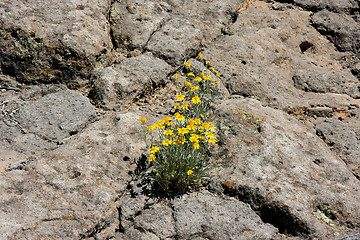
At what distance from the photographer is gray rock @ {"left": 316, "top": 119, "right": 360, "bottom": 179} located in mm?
4043

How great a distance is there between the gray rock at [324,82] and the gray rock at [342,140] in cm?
70

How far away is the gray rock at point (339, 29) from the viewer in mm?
5770

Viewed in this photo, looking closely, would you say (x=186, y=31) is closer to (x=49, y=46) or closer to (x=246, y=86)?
(x=246, y=86)

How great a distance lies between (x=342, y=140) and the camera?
4281mm

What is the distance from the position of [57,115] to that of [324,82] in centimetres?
401

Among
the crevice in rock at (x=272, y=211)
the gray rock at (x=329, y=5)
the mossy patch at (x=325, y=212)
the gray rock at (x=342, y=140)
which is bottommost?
the crevice in rock at (x=272, y=211)

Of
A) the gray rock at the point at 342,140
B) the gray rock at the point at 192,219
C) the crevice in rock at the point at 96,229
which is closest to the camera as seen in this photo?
the crevice in rock at the point at 96,229

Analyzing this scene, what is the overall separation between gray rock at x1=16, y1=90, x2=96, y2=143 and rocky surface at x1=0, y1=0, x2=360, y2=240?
0.06 ft

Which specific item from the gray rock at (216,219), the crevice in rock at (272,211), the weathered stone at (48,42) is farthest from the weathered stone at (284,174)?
the weathered stone at (48,42)

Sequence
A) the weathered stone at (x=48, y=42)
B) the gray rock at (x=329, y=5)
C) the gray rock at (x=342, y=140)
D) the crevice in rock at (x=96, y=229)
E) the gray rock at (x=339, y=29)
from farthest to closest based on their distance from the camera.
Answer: the gray rock at (x=329, y=5) → the gray rock at (x=339, y=29) → the weathered stone at (x=48, y=42) → the gray rock at (x=342, y=140) → the crevice in rock at (x=96, y=229)

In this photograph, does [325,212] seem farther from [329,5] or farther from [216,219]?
[329,5]

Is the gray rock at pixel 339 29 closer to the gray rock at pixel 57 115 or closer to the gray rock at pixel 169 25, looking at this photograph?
the gray rock at pixel 169 25

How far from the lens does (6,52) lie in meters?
4.17

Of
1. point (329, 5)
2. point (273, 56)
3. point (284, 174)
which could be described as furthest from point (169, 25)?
point (329, 5)
